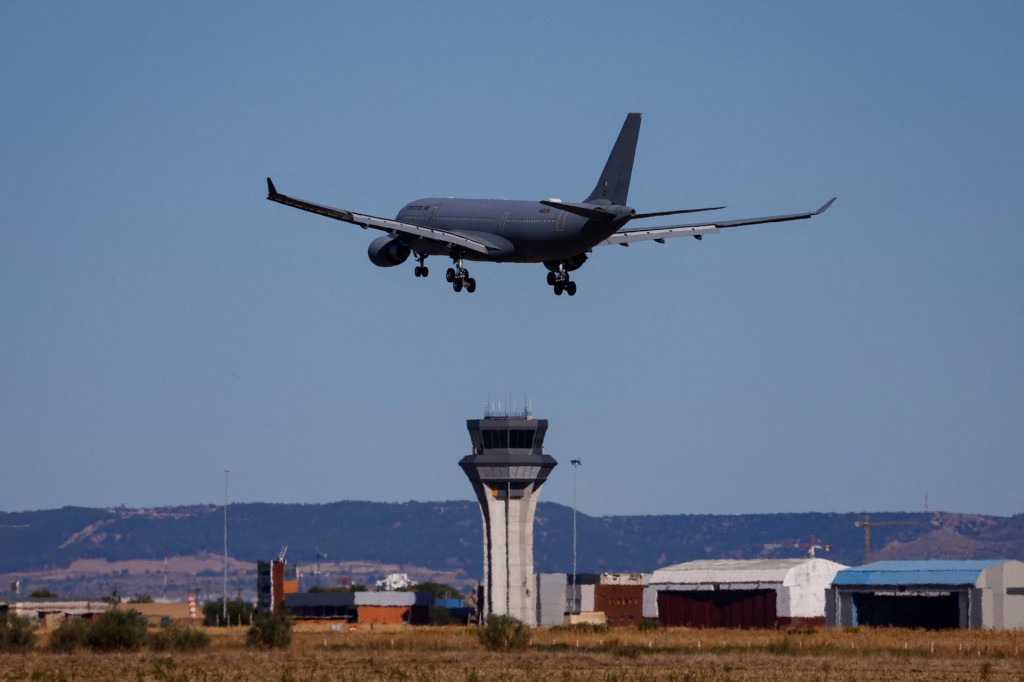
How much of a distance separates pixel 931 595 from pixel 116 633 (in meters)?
93.1

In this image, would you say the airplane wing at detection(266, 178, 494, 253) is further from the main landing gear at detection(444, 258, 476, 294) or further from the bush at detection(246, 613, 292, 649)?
the bush at detection(246, 613, 292, 649)

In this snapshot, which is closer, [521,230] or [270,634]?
[521,230]

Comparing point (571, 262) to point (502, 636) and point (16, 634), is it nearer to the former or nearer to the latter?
point (502, 636)

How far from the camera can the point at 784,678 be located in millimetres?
86438

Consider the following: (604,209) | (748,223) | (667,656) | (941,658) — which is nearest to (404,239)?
(604,209)

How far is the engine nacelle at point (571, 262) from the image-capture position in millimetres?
92688

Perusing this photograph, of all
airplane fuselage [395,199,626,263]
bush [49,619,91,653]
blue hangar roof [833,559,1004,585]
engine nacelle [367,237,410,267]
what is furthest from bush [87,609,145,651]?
blue hangar roof [833,559,1004,585]

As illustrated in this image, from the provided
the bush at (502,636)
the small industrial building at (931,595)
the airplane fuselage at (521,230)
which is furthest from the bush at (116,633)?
Result: the small industrial building at (931,595)

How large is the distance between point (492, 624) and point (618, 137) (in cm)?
4734

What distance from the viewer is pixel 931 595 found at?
178m

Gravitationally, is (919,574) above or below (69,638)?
above

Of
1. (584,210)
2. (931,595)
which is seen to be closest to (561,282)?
(584,210)

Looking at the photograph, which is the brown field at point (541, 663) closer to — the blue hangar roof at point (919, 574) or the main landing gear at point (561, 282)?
the main landing gear at point (561, 282)

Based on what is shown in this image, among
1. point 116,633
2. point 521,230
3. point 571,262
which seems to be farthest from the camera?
point 116,633
